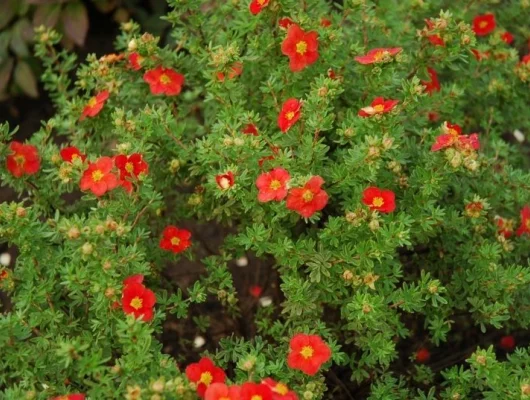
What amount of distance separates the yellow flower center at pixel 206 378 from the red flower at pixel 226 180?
43 cm

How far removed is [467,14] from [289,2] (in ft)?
3.07

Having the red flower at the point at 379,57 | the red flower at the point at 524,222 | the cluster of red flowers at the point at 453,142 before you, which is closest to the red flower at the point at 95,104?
the red flower at the point at 379,57

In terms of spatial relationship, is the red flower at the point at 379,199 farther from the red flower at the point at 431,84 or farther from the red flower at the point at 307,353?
the red flower at the point at 431,84

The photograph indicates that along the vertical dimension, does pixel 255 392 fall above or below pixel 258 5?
below

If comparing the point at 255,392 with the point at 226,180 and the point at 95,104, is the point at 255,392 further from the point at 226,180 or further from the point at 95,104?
the point at 95,104

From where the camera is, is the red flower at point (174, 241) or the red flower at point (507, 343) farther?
the red flower at point (507, 343)

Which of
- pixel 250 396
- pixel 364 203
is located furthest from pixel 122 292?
pixel 364 203

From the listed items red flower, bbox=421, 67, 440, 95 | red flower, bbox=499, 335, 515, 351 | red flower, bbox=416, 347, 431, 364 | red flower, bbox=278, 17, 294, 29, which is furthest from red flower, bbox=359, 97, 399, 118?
red flower, bbox=499, 335, 515, 351

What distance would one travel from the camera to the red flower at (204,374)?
1757mm

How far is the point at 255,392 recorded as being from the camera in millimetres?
1625

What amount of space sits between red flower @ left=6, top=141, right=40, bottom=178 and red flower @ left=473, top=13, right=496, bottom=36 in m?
1.50

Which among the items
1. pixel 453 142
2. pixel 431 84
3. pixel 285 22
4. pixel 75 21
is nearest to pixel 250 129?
pixel 285 22

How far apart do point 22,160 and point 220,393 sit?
922 mm

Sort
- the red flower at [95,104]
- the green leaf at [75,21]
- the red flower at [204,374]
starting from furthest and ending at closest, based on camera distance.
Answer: the green leaf at [75,21] < the red flower at [95,104] < the red flower at [204,374]
